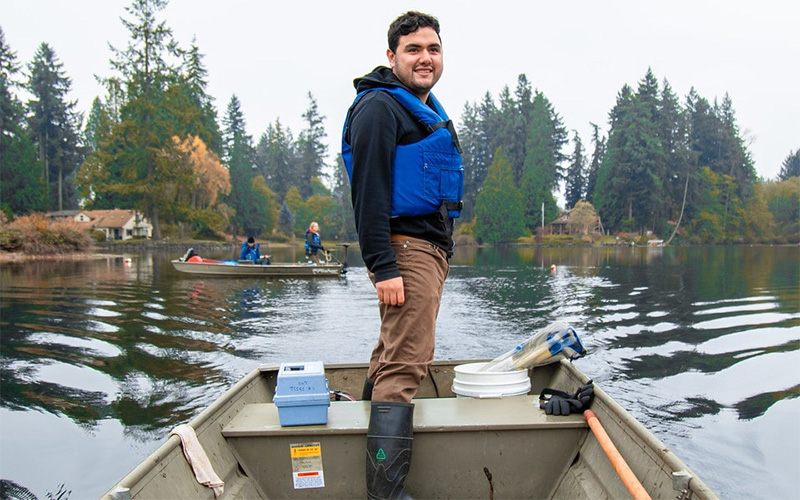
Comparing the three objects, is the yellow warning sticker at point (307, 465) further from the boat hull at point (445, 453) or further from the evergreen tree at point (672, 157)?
the evergreen tree at point (672, 157)

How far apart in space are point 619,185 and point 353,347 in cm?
7102

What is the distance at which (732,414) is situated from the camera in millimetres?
6863

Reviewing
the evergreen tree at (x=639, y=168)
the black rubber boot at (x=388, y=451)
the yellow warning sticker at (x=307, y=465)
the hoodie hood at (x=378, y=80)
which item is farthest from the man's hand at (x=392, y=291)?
the evergreen tree at (x=639, y=168)

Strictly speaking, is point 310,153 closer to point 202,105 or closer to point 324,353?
point 202,105

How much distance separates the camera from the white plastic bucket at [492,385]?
3898 millimetres

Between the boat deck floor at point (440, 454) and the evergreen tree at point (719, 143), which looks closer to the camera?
the boat deck floor at point (440, 454)

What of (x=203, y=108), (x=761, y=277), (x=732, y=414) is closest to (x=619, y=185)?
(x=203, y=108)

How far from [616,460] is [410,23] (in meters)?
2.25

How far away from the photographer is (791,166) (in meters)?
108

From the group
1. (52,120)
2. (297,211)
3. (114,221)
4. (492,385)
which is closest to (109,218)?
(114,221)

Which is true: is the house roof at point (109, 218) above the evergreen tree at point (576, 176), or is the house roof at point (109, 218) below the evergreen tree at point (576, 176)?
below

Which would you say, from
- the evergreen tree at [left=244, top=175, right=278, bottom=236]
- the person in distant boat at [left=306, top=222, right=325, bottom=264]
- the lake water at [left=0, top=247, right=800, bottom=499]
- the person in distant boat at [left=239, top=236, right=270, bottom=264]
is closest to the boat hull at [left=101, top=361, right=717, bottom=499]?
the lake water at [left=0, top=247, right=800, bottom=499]

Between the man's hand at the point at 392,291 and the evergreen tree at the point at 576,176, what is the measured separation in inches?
3551

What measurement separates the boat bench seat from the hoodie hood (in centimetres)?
169
